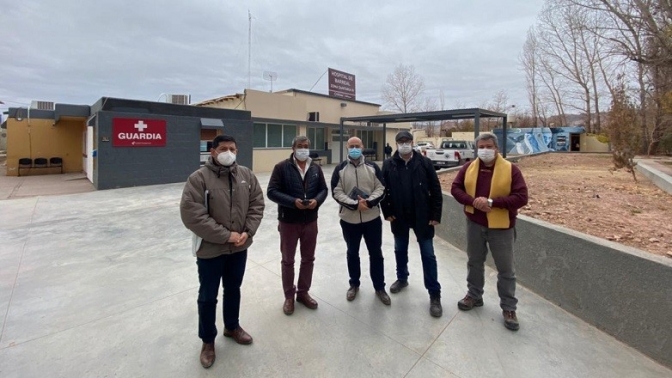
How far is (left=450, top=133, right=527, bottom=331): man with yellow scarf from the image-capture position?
2.76 m

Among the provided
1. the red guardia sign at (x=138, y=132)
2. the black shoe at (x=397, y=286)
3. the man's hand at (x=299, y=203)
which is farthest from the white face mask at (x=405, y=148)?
the red guardia sign at (x=138, y=132)

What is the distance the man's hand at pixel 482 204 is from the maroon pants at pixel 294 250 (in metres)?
1.48

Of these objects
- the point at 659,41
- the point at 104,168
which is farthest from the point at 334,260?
the point at 659,41

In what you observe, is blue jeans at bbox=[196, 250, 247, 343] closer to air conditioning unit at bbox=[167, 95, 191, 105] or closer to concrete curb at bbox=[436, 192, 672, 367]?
concrete curb at bbox=[436, 192, 672, 367]

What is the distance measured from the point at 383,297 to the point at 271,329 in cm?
113

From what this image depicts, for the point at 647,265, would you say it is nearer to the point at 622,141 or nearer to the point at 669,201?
the point at 669,201

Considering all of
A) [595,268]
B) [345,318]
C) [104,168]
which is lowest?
[345,318]

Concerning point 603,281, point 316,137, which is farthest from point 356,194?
point 316,137

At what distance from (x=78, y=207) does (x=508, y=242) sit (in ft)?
29.9

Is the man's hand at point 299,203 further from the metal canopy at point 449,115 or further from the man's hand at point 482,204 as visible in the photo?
the metal canopy at point 449,115

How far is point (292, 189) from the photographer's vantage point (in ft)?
9.72

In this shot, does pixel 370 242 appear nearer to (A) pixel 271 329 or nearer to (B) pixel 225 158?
(A) pixel 271 329

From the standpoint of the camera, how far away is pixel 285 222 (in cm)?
302

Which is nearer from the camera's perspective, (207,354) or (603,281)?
(207,354)
